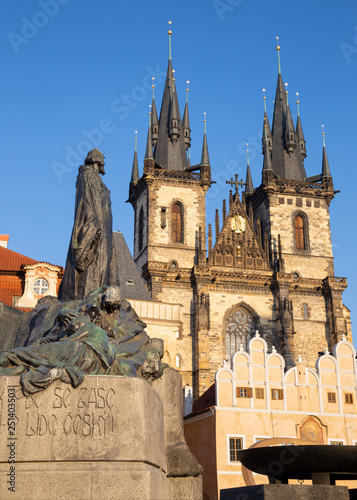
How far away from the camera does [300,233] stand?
44594 mm

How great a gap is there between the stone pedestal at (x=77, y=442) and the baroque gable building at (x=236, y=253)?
3201 centimetres

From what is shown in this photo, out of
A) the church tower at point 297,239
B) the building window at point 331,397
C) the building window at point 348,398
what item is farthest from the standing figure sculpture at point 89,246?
the church tower at point 297,239

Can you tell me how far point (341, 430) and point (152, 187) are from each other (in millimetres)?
23546

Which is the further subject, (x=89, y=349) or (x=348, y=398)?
(x=348, y=398)

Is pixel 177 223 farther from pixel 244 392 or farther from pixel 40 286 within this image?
pixel 40 286

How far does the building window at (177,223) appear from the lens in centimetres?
4250

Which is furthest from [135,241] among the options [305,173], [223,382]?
[223,382]

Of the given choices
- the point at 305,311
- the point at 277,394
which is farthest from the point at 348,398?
the point at 305,311

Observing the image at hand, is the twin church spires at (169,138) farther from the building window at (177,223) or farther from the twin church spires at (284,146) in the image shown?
the twin church spires at (284,146)

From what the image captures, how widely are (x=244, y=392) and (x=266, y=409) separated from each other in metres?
0.96

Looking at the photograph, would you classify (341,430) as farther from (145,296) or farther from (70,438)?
(70,438)

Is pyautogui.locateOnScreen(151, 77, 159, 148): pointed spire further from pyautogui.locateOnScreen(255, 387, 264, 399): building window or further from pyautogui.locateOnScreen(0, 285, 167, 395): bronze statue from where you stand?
pyautogui.locateOnScreen(0, 285, 167, 395): bronze statue

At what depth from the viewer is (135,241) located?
45156 millimetres

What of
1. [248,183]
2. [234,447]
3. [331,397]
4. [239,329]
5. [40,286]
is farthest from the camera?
[248,183]
